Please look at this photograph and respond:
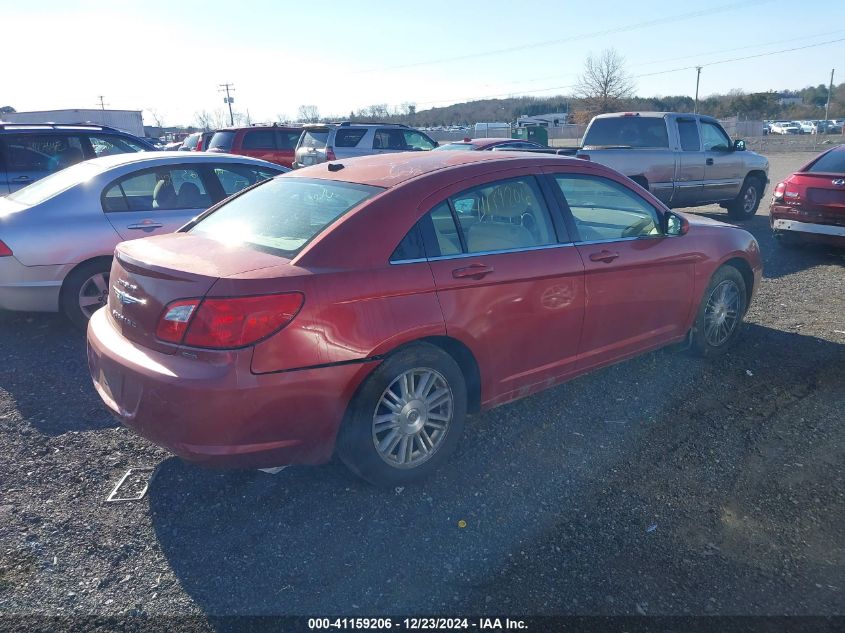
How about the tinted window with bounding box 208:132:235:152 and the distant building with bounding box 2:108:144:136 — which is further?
the distant building with bounding box 2:108:144:136

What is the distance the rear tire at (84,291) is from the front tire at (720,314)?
4.80m

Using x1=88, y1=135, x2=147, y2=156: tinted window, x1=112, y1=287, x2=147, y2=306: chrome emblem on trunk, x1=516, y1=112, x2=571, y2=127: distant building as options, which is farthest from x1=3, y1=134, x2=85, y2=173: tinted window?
x1=516, y1=112, x2=571, y2=127: distant building

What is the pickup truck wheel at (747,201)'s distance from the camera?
41.2 feet

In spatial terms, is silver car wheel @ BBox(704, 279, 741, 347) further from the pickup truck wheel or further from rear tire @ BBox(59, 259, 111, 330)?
the pickup truck wheel

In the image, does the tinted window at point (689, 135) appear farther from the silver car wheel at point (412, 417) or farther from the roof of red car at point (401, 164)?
the silver car wheel at point (412, 417)

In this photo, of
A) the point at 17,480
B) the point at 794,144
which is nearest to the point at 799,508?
the point at 17,480

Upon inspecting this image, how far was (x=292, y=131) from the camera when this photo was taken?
17531 millimetres

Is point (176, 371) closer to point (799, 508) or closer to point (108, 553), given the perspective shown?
point (108, 553)

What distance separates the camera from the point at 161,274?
3.09 meters

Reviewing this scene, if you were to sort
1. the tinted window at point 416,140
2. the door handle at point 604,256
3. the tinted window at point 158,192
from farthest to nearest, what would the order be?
the tinted window at point 416,140 < the tinted window at point 158,192 < the door handle at point 604,256

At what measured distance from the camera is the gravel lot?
2701mm

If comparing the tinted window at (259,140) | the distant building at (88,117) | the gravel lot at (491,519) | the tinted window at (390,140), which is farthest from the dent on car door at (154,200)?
the distant building at (88,117)

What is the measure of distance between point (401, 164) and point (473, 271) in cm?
87

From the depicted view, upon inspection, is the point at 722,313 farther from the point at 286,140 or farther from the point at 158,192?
the point at 286,140
